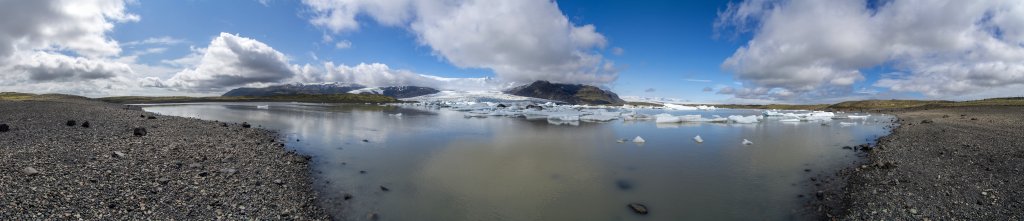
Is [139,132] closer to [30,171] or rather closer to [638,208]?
[30,171]

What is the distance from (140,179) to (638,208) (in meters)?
11.0

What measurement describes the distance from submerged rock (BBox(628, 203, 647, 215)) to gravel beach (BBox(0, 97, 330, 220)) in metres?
6.69

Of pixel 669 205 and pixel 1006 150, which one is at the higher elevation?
pixel 1006 150

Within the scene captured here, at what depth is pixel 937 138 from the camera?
786 inches

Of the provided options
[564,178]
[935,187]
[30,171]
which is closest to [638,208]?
[564,178]

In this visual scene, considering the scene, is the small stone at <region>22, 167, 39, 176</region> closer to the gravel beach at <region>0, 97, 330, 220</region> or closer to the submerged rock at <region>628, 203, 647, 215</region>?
the gravel beach at <region>0, 97, 330, 220</region>

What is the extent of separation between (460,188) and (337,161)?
606cm

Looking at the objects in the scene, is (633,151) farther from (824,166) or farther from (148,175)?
(148,175)

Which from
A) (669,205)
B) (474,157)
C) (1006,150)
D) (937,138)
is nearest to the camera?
(669,205)

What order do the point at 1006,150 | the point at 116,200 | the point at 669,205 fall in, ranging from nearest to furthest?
1. the point at 116,200
2. the point at 669,205
3. the point at 1006,150

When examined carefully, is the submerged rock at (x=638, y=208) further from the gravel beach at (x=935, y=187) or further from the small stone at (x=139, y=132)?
the small stone at (x=139, y=132)

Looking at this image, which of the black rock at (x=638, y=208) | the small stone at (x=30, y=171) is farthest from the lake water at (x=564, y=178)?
the small stone at (x=30, y=171)

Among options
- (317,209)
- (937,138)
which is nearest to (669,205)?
(317,209)

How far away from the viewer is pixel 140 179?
888cm
